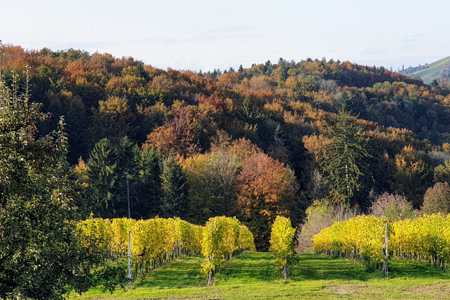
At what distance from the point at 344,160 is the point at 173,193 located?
99.6 ft

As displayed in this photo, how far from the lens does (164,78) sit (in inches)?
7343

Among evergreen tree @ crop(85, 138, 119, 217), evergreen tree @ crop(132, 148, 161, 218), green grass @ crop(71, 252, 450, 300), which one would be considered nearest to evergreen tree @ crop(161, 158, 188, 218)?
evergreen tree @ crop(132, 148, 161, 218)

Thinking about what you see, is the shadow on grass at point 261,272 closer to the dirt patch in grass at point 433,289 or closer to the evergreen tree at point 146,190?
the dirt patch in grass at point 433,289

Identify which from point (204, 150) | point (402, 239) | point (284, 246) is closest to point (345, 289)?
point (284, 246)

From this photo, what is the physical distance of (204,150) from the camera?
463 ft

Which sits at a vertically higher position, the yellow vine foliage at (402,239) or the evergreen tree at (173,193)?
the evergreen tree at (173,193)

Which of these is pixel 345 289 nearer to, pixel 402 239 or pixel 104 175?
pixel 402 239

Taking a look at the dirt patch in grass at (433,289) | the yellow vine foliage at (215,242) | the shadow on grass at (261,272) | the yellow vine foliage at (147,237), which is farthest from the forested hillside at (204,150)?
the dirt patch in grass at (433,289)

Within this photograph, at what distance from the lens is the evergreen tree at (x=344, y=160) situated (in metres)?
101

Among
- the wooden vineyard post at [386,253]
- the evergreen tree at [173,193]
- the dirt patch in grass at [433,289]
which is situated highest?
the evergreen tree at [173,193]

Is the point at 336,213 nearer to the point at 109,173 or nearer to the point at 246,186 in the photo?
the point at 246,186

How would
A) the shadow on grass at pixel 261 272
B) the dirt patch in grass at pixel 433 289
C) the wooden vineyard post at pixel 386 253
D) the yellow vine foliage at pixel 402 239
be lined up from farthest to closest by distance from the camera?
1. the yellow vine foliage at pixel 402 239
2. the wooden vineyard post at pixel 386 253
3. the shadow on grass at pixel 261 272
4. the dirt patch in grass at pixel 433 289

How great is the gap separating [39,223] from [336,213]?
84.2 m

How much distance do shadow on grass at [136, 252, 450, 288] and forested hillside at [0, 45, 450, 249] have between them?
10.1 m
